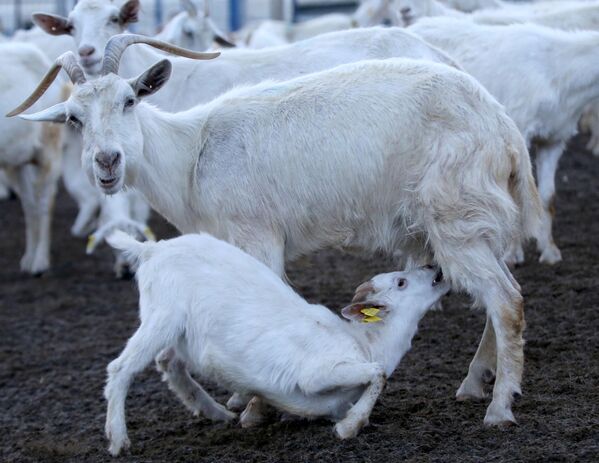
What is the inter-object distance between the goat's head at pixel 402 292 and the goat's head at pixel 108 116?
1.29 meters

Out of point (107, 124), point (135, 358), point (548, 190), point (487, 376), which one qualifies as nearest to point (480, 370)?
point (487, 376)

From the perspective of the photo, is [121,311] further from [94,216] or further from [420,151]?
[420,151]

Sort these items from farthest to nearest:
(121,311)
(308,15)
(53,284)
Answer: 1. (308,15)
2. (53,284)
3. (121,311)

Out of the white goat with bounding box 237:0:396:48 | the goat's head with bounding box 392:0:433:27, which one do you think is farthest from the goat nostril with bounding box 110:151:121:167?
the white goat with bounding box 237:0:396:48

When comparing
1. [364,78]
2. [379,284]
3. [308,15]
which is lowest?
[308,15]

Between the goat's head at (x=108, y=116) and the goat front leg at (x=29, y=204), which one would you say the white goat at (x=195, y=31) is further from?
the goat's head at (x=108, y=116)

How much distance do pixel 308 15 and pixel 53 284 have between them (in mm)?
15217

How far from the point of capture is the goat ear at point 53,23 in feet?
26.0

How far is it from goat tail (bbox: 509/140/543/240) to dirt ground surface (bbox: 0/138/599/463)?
80 centimetres

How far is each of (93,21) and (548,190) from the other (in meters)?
3.61

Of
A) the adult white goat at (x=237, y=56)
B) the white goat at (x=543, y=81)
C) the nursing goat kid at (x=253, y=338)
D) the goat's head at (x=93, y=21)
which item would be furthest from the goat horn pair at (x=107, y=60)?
the white goat at (x=543, y=81)

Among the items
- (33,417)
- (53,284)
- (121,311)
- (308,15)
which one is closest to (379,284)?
(33,417)

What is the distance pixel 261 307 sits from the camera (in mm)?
4785

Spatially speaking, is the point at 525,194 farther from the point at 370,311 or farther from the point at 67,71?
the point at 67,71
